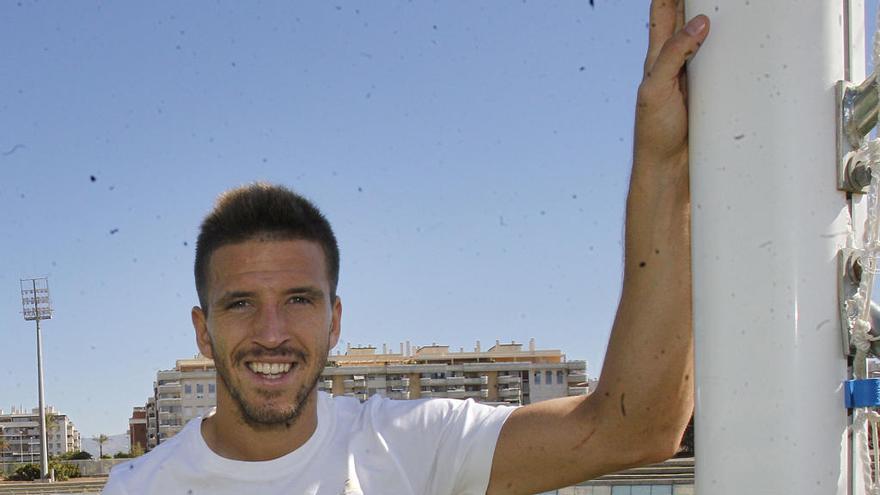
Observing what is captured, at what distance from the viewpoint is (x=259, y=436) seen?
1798 millimetres

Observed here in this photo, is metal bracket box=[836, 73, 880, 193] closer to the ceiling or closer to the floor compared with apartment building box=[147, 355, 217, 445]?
closer to the ceiling

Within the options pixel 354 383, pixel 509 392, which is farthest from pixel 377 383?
pixel 509 392

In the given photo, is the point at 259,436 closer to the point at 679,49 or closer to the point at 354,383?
the point at 679,49

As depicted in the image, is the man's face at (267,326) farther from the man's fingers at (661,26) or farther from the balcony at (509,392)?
the balcony at (509,392)

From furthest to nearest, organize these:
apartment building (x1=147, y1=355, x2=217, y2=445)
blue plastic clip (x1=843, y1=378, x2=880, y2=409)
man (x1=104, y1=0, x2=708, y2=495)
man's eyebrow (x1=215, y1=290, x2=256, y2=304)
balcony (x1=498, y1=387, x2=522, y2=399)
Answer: apartment building (x1=147, y1=355, x2=217, y2=445) → balcony (x1=498, y1=387, x2=522, y2=399) → man's eyebrow (x1=215, y1=290, x2=256, y2=304) → man (x1=104, y1=0, x2=708, y2=495) → blue plastic clip (x1=843, y1=378, x2=880, y2=409)

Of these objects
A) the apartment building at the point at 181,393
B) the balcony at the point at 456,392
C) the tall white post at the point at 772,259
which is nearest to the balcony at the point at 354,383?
the balcony at the point at 456,392

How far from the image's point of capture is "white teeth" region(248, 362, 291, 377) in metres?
1.78

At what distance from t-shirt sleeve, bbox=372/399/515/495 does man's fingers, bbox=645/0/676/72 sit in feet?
2.37

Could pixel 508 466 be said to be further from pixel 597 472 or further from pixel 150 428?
pixel 150 428

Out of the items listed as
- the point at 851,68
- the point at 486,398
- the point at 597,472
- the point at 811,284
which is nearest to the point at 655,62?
the point at 851,68

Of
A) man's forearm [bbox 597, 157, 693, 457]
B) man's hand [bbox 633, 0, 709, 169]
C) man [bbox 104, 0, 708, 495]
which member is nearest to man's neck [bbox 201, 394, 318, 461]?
man [bbox 104, 0, 708, 495]

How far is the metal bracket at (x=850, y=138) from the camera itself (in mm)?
1143

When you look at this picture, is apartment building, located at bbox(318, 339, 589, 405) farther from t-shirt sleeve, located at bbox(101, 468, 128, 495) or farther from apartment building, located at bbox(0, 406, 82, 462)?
t-shirt sleeve, located at bbox(101, 468, 128, 495)

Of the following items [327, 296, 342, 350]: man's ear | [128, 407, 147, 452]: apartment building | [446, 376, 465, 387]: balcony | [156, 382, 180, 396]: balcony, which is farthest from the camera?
[128, 407, 147, 452]: apartment building
